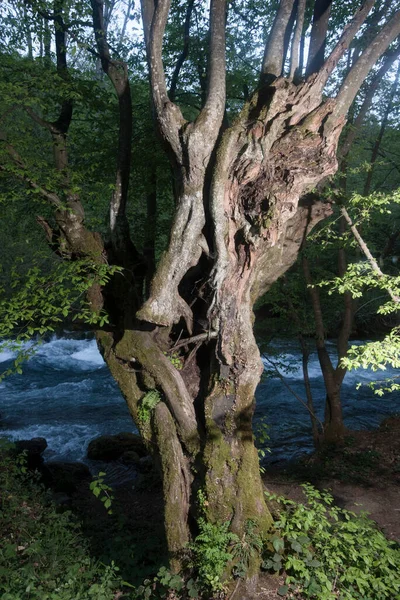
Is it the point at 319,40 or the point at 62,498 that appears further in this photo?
the point at 62,498

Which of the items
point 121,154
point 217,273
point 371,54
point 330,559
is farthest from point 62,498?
point 371,54

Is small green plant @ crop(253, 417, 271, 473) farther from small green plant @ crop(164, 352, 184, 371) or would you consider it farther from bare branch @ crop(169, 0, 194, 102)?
bare branch @ crop(169, 0, 194, 102)

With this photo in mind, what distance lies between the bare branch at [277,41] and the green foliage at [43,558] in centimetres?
637

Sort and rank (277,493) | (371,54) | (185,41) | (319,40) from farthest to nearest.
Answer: (185,41) → (277,493) → (319,40) → (371,54)

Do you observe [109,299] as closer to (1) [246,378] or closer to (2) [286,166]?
(1) [246,378]

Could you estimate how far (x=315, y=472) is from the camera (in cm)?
787

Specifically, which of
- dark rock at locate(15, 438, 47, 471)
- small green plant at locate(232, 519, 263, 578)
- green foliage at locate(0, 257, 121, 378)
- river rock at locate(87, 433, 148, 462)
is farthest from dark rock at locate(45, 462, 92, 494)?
small green plant at locate(232, 519, 263, 578)

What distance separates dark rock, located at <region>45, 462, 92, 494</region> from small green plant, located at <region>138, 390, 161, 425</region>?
486cm

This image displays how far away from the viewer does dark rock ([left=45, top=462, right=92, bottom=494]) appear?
8391 mm

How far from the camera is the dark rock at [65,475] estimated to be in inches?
330

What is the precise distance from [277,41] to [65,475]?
29.6ft

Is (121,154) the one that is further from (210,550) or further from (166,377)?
(210,550)

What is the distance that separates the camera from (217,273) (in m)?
4.37

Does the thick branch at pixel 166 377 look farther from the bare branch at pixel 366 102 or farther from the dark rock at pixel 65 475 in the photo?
the dark rock at pixel 65 475
